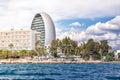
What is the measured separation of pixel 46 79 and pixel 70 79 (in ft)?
16.2

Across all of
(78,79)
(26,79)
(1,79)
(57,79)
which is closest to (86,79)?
(78,79)

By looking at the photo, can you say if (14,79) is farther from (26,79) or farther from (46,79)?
(46,79)

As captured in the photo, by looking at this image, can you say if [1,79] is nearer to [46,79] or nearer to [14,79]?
[14,79]

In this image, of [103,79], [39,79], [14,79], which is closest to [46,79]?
[39,79]

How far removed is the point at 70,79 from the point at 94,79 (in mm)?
4524

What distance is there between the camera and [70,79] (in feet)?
197

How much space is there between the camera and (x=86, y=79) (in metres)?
60.0

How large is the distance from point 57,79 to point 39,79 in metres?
3.53

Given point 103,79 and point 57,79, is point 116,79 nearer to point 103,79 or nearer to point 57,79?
point 103,79

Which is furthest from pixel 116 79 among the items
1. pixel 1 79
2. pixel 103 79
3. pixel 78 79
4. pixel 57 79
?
pixel 1 79

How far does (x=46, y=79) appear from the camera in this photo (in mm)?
61688

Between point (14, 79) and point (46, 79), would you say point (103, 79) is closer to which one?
point (46, 79)

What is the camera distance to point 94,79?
5950 cm

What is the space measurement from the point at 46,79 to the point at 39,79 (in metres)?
1.42
